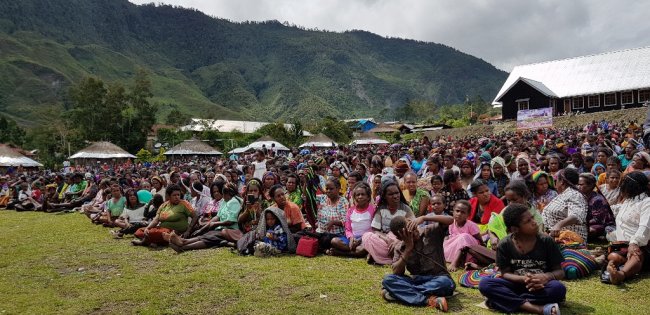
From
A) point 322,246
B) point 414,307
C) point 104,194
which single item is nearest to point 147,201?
point 104,194

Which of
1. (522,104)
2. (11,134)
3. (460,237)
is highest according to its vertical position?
(522,104)

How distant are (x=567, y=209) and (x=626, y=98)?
33.9 m

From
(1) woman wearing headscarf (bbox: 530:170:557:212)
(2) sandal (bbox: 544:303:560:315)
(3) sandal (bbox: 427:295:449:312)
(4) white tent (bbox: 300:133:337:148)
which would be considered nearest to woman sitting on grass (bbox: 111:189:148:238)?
(3) sandal (bbox: 427:295:449:312)

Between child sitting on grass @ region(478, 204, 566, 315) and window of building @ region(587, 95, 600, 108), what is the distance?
119 ft

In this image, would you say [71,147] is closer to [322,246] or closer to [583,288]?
[322,246]

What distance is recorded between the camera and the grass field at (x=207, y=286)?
484cm

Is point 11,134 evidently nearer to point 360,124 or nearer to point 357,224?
point 360,124

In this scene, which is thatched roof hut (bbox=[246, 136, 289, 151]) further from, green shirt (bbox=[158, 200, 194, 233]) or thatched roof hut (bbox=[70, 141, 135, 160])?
green shirt (bbox=[158, 200, 194, 233])

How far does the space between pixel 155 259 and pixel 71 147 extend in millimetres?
53860

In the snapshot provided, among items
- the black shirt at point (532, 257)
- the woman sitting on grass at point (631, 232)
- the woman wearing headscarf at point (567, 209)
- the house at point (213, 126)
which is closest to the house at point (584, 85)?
the house at point (213, 126)

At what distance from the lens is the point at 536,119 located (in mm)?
28328

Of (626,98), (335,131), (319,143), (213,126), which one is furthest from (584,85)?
(213,126)

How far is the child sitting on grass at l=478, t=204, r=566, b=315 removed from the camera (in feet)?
14.2

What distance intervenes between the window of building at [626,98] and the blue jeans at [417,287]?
36.1 meters
